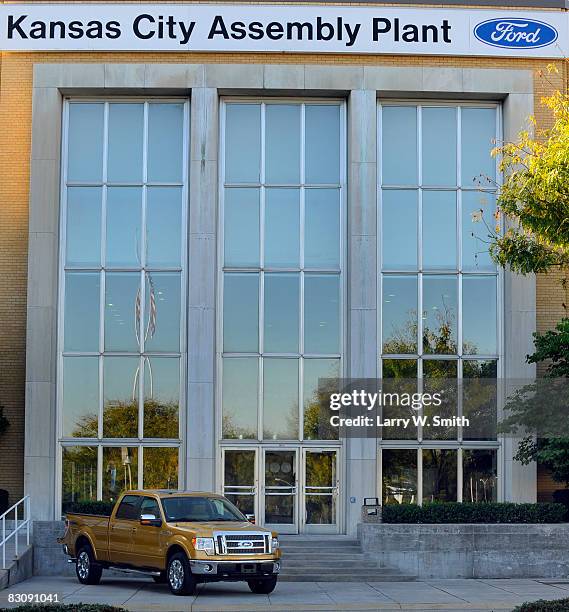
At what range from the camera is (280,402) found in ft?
94.7

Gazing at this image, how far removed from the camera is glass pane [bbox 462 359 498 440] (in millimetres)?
28641

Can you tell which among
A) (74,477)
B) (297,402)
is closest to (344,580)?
(297,402)

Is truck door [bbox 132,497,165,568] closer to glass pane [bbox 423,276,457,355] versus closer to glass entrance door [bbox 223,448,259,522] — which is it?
glass entrance door [bbox 223,448,259,522]

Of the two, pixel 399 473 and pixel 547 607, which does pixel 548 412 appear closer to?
pixel 399 473

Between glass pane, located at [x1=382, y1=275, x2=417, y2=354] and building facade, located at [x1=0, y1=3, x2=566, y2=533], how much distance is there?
0.19 ft

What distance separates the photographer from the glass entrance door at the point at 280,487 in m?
28.4

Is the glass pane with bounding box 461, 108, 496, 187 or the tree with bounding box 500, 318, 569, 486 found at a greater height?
the glass pane with bounding box 461, 108, 496, 187

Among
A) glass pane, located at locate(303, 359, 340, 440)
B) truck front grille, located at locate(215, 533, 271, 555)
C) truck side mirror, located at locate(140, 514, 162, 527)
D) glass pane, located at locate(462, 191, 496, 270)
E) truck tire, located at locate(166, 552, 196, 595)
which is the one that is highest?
glass pane, located at locate(462, 191, 496, 270)

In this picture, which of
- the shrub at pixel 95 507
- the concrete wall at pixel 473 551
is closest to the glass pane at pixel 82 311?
the shrub at pixel 95 507

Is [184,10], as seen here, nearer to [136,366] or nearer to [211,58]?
[211,58]

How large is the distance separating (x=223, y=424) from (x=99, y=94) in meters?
9.31

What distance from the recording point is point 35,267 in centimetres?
2848

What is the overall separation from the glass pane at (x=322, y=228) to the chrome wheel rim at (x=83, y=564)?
10.4 m

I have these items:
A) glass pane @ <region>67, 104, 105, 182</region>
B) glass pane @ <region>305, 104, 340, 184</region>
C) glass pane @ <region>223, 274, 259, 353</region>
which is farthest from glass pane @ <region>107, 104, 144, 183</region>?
glass pane @ <region>305, 104, 340, 184</region>
